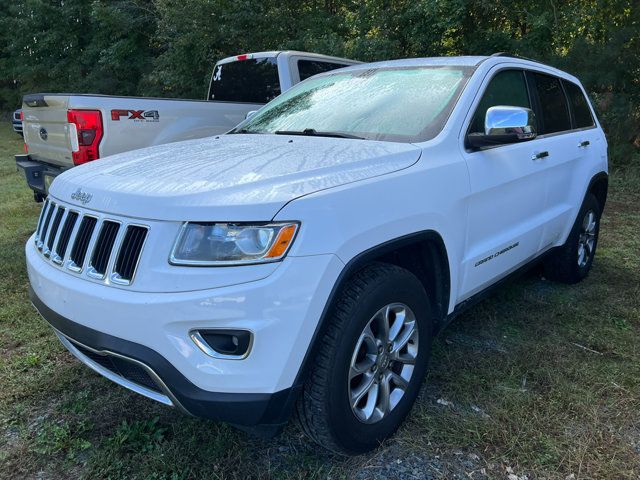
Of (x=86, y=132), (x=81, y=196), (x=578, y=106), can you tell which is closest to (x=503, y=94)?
(x=578, y=106)

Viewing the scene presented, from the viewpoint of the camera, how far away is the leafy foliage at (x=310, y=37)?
1001 centimetres

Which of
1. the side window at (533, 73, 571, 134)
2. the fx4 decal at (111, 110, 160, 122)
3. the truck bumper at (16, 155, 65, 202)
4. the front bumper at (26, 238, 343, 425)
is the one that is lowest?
the truck bumper at (16, 155, 65, 202)

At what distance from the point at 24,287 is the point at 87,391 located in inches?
74.7

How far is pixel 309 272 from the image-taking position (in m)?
1.94

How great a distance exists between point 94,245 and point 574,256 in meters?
3.73

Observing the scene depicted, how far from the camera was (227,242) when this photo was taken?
1.95 metres

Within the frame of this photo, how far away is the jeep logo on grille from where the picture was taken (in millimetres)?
2289

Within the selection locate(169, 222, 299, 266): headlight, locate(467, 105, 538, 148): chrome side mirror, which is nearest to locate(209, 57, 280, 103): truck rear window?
locate(467, 105, 538, 148): chrome side mirror

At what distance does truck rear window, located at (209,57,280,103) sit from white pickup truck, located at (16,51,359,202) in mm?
12

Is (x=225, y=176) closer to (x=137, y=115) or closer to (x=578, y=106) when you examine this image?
(x=137, y=115)

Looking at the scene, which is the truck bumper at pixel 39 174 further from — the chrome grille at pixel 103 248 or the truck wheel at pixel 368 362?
the truck wheel at pixel 368 362

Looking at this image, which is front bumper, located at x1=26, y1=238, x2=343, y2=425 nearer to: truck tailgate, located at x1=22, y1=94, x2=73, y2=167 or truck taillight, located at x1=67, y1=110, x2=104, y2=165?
truck taillight, located at x1=67, y1=110, x2=104, y2=165

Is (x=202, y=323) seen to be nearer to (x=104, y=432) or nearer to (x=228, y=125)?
(x=104, y=432)

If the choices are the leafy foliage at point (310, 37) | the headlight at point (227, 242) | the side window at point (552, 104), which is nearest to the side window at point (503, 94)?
the side window at point (552, 104)
